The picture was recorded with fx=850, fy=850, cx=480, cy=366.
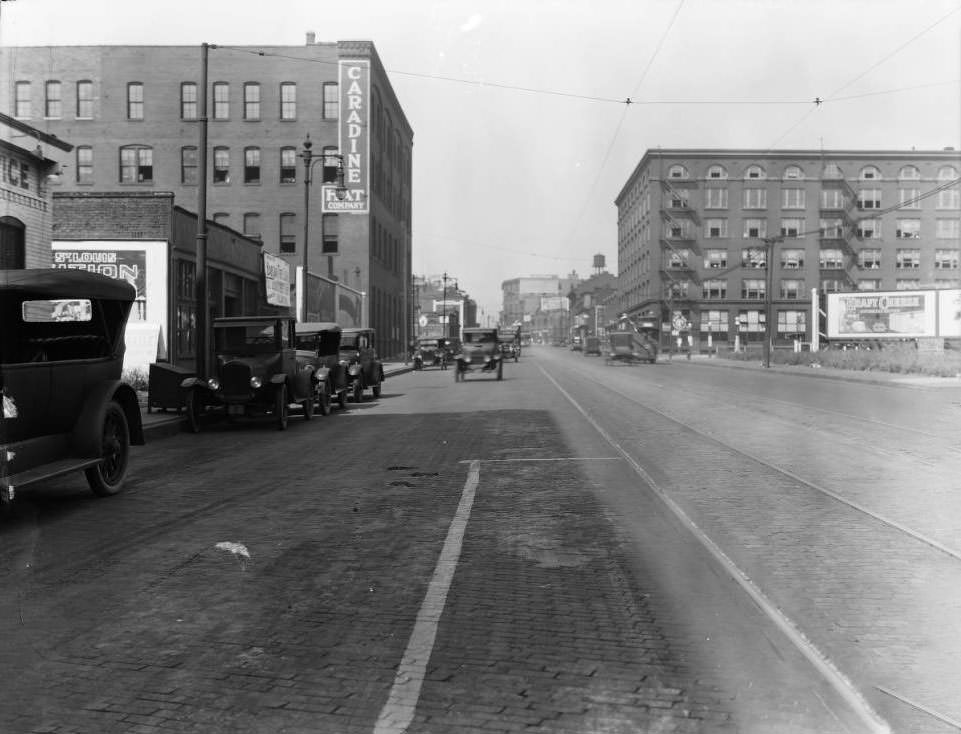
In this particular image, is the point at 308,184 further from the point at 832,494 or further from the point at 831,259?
the point at 831,259

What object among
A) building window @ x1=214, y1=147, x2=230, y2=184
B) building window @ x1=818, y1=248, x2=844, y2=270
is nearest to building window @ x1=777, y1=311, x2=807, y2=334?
building window @ x1=818, y1=248, x2=844, y2=270

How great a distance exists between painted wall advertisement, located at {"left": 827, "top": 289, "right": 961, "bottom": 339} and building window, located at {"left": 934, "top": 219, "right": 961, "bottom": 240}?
62.1 feet

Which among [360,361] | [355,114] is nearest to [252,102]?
[355,114]

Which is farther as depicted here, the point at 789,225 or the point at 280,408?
the point at 789,225

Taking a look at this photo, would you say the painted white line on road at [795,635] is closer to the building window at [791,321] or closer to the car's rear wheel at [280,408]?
the car's rear wheel at [280,408]

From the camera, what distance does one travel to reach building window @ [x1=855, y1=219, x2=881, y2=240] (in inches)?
3333

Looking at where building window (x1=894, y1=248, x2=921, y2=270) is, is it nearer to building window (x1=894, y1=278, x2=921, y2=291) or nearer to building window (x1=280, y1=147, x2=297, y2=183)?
building window (x1=894, y1=278, x2=921, y2=291)

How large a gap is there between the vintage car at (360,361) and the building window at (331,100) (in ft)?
99.5

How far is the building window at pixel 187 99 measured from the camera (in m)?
47.3

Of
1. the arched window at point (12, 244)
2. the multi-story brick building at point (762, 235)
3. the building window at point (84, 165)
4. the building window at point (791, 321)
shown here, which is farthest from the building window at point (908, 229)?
the arched window at point (12, 244)

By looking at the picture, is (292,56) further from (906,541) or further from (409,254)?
(906,541)

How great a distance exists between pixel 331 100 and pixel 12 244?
115 ft

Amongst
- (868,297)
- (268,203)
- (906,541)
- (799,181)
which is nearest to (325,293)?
(268,203)

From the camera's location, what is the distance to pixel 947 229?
7169 centimetres
